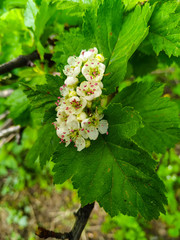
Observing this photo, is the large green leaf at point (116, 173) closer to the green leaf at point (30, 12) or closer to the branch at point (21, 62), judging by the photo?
the branch at point (21, 62)

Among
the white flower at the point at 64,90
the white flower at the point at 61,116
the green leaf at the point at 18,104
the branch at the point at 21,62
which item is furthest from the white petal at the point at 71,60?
the green leaf at the point at 18,104

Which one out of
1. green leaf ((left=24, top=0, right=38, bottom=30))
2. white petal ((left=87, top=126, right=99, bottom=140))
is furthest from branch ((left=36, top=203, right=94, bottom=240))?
green leaf ((left=24, top=0, right=38, bottom=30))

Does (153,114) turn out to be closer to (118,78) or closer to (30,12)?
(118,78)

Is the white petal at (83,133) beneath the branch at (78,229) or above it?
above

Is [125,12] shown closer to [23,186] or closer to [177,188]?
[177,188]

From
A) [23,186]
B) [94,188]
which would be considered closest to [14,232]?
[23,186]

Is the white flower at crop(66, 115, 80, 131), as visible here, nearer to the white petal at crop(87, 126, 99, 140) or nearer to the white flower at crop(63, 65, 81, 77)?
the white petal at crop(87, 126, 99, 140)
